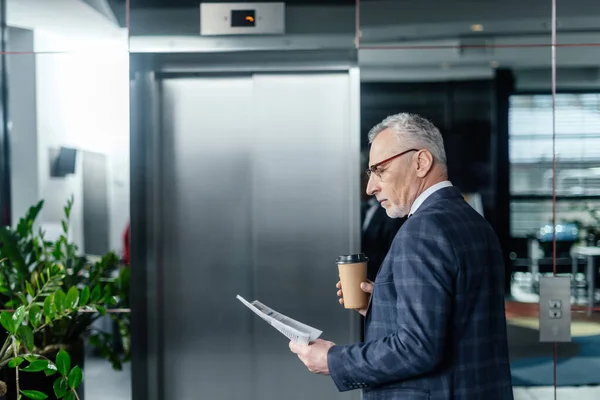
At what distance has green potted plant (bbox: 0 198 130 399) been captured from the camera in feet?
11.2

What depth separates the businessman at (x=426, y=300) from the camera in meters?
1.72

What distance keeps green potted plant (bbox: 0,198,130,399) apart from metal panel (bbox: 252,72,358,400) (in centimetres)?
78

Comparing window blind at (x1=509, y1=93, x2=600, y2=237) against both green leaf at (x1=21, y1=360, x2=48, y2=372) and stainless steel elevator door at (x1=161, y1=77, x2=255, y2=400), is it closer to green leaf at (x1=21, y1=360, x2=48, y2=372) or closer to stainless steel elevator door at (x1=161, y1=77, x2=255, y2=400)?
stainless steel elevator door at (x1=161, y1=77, x2=255, y2=400)

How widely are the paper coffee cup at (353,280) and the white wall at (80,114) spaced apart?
5.50 ft

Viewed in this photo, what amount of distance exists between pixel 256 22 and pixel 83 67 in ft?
3.09

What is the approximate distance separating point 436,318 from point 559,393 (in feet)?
6.52

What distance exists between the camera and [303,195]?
3439 mm

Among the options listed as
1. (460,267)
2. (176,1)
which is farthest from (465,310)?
(176,1)

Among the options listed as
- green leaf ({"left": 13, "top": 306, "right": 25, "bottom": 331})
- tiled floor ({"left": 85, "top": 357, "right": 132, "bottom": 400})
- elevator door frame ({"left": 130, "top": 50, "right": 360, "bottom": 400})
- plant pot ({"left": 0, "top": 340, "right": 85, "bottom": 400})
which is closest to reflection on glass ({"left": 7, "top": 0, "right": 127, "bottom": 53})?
elevator door frame ({"left": 130, "top": 50, "right": 360, "bottom": 400})

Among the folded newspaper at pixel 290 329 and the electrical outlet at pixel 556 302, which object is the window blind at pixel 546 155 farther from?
the folded newspaper at pixel 290 329

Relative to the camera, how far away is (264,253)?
3.45 metres

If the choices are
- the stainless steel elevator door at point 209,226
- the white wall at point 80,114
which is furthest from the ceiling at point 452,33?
the white wall at point 80,114

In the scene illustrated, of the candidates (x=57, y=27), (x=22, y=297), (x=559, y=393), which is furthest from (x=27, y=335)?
(x=559, y=393)

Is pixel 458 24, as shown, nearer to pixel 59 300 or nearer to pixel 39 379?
pixel 59 300
